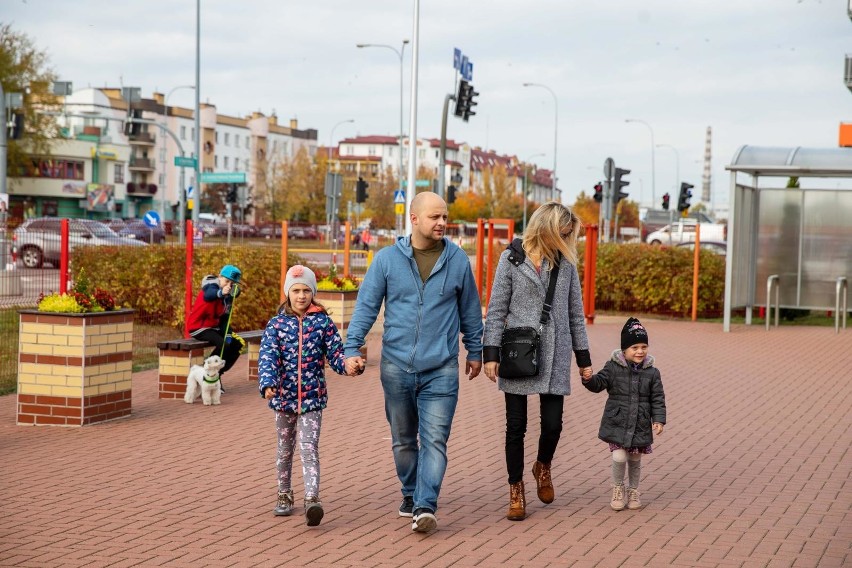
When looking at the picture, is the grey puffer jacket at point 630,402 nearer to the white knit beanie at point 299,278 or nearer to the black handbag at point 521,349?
the black handbag at point 521,349

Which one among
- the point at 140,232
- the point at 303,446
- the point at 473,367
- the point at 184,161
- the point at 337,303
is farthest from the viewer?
the point at 184,161

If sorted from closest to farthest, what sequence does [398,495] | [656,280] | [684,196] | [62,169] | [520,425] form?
[520,425]
[398,495]
[656,280]
[684,196]
[62,169]

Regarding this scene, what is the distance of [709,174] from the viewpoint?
149375 millimetres

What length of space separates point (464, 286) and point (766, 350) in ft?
38.2

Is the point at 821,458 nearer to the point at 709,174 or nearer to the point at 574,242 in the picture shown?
the point at 574,242

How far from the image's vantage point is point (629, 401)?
6.69 metres

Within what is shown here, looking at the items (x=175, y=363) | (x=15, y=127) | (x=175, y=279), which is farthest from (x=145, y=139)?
(x=175, y=363)

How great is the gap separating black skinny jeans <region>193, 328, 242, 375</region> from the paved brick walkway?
15.8 inches

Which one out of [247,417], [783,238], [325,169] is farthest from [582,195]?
[247,417]

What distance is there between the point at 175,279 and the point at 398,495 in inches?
407

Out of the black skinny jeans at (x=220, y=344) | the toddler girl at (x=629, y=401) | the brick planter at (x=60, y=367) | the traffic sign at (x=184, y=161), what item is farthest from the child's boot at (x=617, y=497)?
the traffic sign at (x=184, y=161)

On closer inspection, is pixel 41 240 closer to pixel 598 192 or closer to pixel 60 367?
pixel 60 367

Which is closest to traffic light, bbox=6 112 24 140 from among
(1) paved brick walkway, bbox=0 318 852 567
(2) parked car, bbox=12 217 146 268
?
(2) parked car, bbox=12 217 146 268

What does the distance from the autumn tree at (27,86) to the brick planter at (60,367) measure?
4810 centimetres
